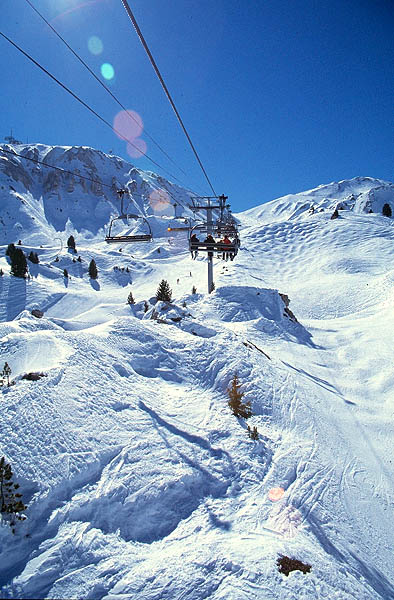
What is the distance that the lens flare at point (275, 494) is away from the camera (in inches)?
204

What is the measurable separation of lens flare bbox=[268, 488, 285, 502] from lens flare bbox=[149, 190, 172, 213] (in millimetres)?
124097

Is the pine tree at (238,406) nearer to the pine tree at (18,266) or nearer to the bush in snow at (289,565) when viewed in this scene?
the bush in snow at (289,565)

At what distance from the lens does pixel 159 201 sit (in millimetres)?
129500

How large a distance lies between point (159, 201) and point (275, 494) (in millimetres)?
134856

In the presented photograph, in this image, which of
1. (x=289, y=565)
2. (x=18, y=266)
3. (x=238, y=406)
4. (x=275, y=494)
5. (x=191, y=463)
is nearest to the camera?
(x=289, y=565)

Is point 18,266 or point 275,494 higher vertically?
point 18,266

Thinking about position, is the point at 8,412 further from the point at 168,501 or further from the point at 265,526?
the point at 265,526

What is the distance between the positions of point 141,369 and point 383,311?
2061 cm

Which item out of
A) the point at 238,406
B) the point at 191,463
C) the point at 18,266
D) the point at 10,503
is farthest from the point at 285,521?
the point at 18,266

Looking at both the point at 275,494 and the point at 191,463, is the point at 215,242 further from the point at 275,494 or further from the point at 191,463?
the point at 275,494

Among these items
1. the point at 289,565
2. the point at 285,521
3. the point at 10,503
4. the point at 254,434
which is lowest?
the point at 285,521

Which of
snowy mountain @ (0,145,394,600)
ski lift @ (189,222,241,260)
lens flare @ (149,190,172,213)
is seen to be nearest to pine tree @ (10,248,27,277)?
snowy mountain @ (0,145,394,600)

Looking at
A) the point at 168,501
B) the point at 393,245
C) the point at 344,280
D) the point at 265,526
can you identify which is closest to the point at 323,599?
the point at 265,526

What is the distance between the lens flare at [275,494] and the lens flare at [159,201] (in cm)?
12410
